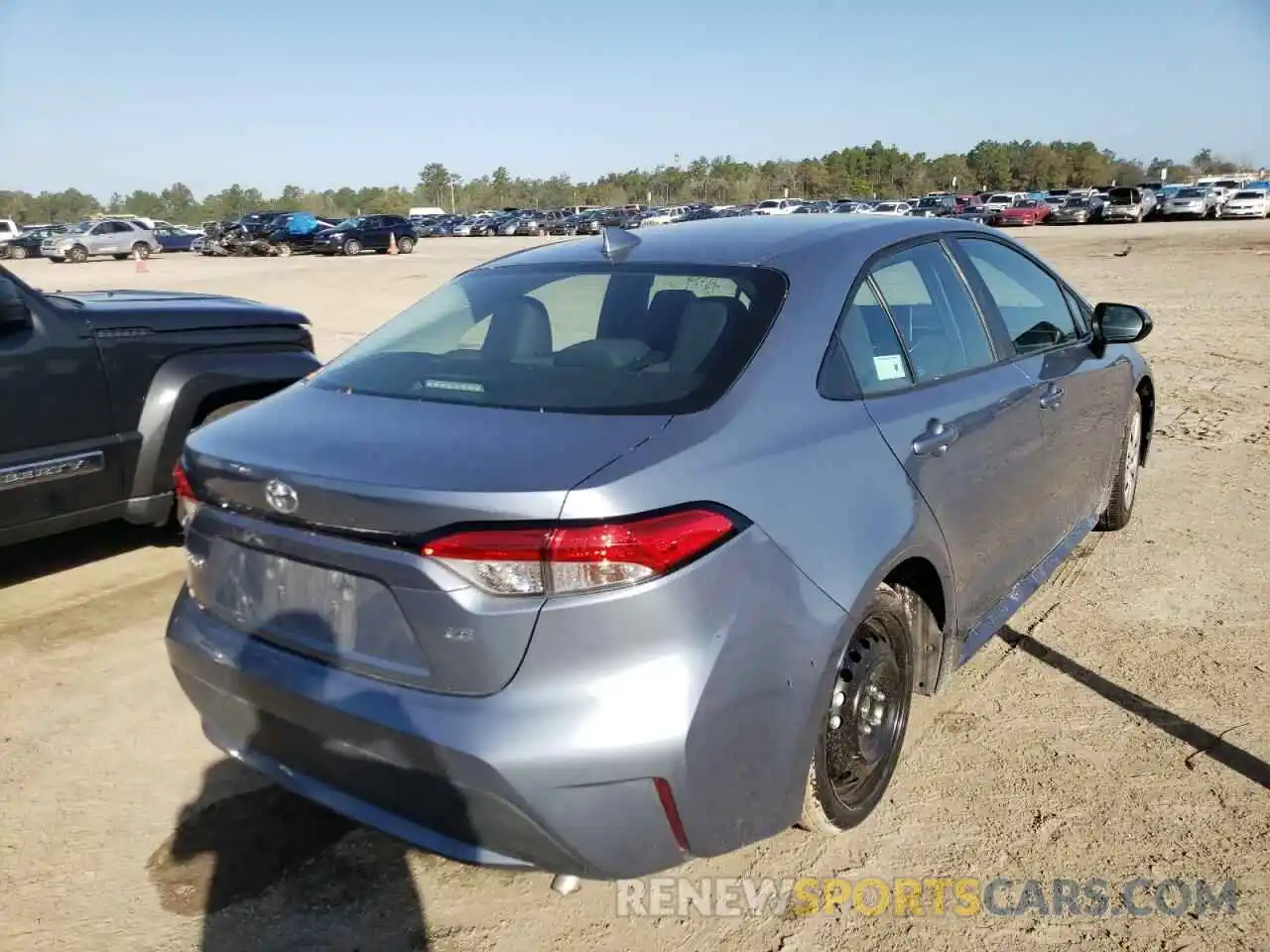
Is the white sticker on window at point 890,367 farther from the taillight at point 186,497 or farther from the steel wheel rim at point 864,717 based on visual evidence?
the taillight at point 186,497

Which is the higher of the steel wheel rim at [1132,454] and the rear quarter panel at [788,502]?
the rear quarter panel at [788,502]

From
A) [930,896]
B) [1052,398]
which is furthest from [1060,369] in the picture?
[930,896]

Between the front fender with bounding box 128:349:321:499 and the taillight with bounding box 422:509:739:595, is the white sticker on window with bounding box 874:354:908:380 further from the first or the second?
the front fender with bounding box 128:349:321:499

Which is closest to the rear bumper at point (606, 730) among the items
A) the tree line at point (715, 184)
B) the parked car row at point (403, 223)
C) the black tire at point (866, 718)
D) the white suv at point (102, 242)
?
the black tire at point (866, 718)

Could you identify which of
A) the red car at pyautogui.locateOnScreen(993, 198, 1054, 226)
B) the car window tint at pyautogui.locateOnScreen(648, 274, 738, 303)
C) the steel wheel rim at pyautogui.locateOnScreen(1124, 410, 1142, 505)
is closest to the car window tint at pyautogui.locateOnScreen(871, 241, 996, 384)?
the car window tint at pyautogui.locateOnScreen(648, 274, 738, 303)

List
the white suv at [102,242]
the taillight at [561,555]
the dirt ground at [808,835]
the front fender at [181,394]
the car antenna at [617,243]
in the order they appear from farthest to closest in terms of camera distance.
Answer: the white suv at [102,242]
the front fender at [181,394]
the car antenna at [617,243]
the dirt ground at [808,835]
the taillight at [561,555]

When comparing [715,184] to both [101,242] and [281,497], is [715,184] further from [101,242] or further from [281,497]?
[281,497]

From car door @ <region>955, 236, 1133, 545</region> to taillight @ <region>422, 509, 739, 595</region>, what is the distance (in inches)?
84.3

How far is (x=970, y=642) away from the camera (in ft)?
10.8

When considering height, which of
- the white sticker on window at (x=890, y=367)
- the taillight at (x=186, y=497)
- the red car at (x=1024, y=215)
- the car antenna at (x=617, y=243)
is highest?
the car antenna at (x=617, y=243)

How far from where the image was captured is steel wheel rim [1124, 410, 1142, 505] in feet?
16.6

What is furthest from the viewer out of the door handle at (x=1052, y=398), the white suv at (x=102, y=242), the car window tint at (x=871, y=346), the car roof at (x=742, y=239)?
the white suv at (x=102, y=242)

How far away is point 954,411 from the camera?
121 inches

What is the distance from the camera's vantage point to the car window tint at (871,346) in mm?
2812
